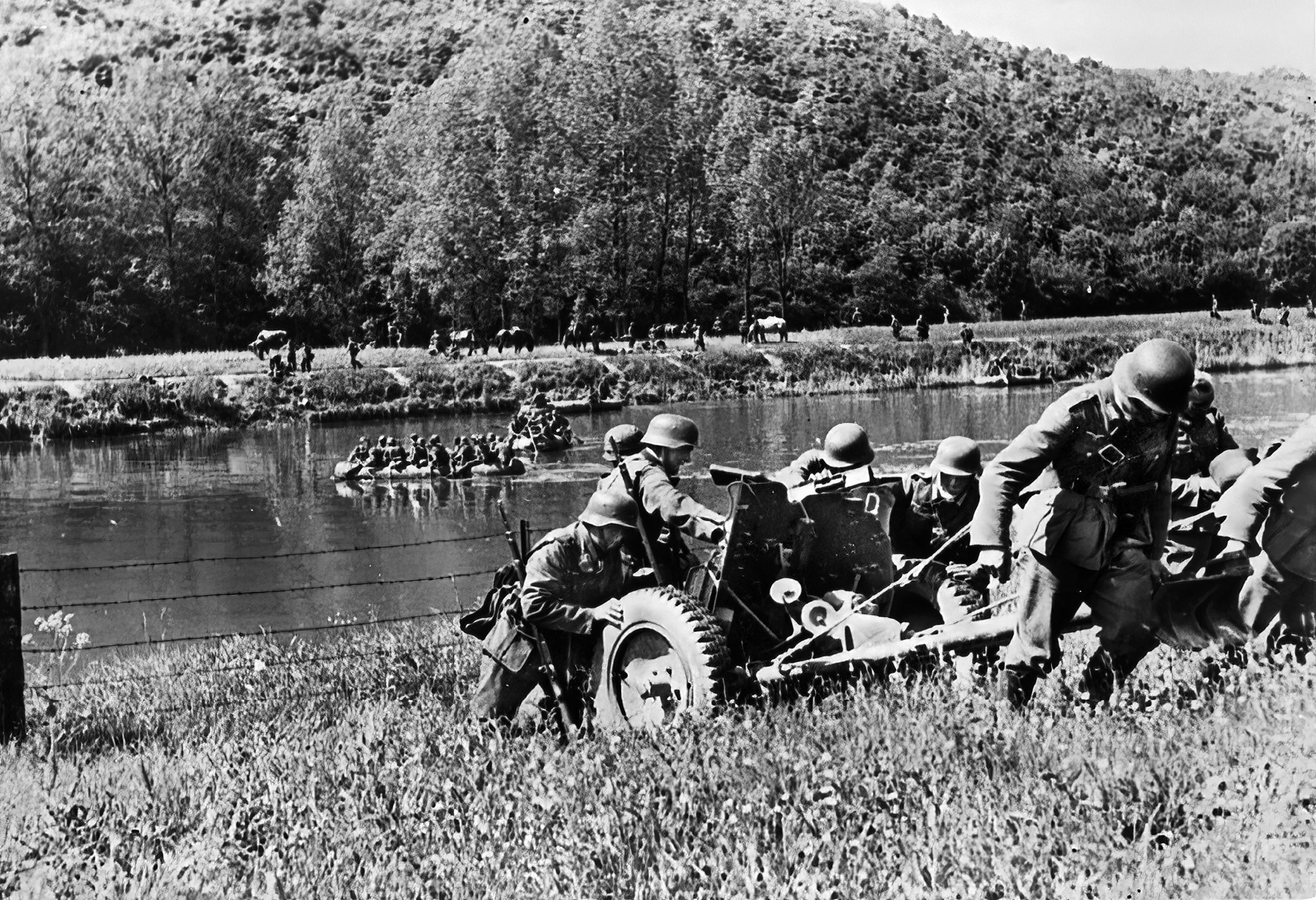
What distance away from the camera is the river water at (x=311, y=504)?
17.3 m

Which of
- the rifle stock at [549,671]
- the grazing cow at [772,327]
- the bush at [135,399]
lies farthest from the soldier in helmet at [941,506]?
the grazing cow at [772,327]

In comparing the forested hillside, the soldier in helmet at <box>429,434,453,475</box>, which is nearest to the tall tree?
the forested hillside

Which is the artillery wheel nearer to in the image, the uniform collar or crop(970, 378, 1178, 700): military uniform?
crop(970, 378, 1178, 700): military uniform

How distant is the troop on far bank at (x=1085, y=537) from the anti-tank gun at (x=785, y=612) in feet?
0.52

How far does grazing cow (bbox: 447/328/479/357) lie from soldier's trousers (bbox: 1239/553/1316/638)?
43.8 metres

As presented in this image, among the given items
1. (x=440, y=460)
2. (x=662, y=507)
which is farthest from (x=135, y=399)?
(x=662, y=507)

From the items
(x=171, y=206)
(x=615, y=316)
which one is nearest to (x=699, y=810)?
(x=615, y=316)

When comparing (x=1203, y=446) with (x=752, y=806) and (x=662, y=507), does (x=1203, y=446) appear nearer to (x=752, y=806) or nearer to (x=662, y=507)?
(x=662, y=507)

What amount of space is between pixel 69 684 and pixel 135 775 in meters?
3.90

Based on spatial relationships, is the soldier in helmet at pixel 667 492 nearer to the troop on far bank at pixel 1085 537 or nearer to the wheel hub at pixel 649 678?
the troop on far bank at pixel 1085 537

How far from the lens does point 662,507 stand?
7379 mm

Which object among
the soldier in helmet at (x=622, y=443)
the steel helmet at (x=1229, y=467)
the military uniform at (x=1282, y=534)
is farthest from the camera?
the steel helmet at (x=1229, y=467)

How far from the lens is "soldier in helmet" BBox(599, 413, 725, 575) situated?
7.35 metres

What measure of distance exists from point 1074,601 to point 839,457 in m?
2.78
